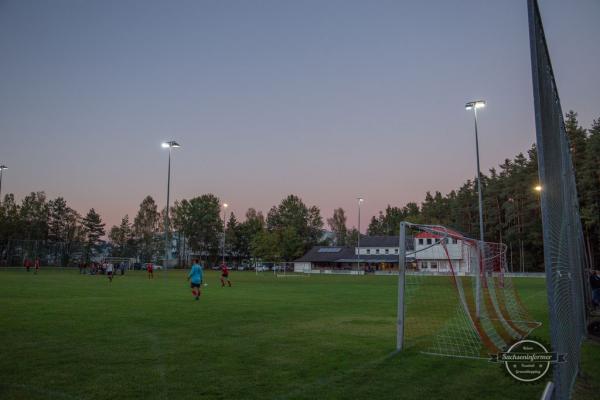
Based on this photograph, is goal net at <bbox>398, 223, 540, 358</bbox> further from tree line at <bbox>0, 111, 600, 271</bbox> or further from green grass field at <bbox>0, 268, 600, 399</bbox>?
tree line at <bbox>0, 111, 600, 271</bbox>

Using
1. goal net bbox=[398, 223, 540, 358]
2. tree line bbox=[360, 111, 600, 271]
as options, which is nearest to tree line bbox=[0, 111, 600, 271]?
tree line bbox=[360, 111, 600, 271]

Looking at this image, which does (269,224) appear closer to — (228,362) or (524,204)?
(524,204)

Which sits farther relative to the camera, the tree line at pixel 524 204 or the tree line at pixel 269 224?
the tree line at pixel 269 224

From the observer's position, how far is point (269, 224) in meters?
122

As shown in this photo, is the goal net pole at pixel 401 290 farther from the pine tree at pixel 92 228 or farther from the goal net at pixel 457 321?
the pine tree at pixel 92 228

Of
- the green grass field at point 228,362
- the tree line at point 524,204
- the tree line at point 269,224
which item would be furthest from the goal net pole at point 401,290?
the tree line at point 269,224

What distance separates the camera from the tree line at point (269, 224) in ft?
240

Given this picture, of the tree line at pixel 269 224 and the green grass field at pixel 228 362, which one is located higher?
the tree line at pixel 269 224

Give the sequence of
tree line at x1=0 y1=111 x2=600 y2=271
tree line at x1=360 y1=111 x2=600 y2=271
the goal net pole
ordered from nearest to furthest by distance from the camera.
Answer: the goal net pole → tree line at x1=360 y1=111 x2=600 y2=271 → tree line at x1=0 y1=111 x2=600 y2=271

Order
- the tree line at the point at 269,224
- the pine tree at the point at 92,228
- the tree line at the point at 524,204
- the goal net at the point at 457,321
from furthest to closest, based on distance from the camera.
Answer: the pine tree at the point at 92,228, the tree line at the point at 269,224, the tree line at the point at 524,204, the goal net at the point at 457,321

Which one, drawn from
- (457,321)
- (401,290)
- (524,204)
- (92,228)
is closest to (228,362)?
(401,290)

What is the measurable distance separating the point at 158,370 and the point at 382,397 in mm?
3865

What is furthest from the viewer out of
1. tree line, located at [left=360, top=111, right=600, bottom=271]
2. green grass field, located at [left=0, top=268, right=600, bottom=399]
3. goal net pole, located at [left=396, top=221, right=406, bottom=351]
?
tree line, located at [left=360, top=111, right=600, bottom=271]

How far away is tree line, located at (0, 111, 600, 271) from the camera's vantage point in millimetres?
73125
